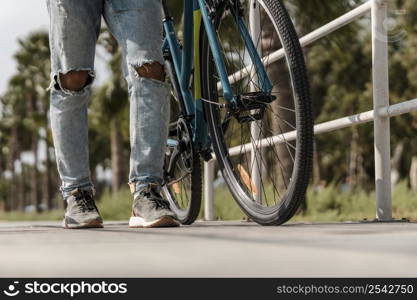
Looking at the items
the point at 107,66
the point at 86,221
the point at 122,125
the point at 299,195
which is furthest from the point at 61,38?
the point at 122,125

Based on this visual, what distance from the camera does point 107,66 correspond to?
18.4 metres

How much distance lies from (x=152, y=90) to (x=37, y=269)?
1.55 meters

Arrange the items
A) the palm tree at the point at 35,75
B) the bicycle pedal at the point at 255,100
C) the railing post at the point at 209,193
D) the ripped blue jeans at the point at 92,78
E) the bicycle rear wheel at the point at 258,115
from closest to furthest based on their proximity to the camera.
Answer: the bicycle rear wheel at the point at 258,115 → the bicycle pedal at the point at 255,100 → the ripped blue jeans at the point at 92,78 → the railing post at the point at 209,193 → the palm tree at the point at 35,75

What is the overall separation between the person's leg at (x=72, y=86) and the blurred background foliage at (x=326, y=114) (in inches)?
107

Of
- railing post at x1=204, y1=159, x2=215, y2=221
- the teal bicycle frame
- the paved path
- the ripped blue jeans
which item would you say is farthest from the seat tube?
railing post at x1=204, y1=159, x2=215, y2=221

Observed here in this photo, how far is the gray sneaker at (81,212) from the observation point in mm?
2740

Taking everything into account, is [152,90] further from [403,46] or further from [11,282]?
[403,46]

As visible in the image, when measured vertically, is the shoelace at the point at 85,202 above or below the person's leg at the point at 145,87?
below

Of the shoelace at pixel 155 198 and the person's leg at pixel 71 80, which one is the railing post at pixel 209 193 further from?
the shoelace at pixel 155 198

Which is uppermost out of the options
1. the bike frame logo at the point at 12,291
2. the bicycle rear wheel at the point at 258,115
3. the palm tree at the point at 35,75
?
the palm tree at the point at 35,75

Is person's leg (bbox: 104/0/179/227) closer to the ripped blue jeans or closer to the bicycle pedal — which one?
the ripped blue jeans

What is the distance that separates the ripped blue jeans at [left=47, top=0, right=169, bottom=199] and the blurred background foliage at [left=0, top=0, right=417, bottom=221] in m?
2.62

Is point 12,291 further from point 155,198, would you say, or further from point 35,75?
point 35,75

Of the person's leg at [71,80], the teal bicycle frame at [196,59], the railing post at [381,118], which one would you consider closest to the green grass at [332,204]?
the railing post at [381,118]
